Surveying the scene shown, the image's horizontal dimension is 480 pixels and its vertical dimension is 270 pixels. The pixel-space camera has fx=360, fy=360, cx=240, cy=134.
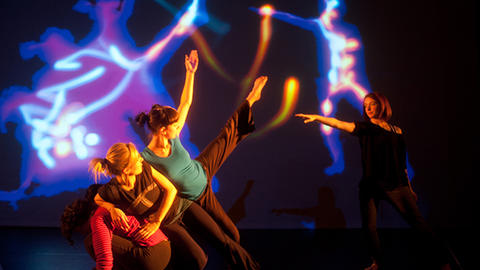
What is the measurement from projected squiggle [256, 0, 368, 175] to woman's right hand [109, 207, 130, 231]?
2.55m

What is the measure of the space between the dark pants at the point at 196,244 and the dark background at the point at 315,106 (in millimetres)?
Answer: 1784

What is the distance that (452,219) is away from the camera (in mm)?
3867

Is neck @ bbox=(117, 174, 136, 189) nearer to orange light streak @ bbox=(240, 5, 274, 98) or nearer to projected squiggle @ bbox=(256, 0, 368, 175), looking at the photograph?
orange light streak @ bbox=(240, 5, 274, 98)

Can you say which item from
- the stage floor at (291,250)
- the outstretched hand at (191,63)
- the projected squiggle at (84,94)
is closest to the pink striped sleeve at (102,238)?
the stage floor at (291,250)

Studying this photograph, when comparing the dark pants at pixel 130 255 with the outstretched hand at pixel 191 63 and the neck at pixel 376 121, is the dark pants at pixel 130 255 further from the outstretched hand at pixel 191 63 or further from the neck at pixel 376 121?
the neck at pixel 376 121

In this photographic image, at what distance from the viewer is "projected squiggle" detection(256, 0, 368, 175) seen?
153 inches

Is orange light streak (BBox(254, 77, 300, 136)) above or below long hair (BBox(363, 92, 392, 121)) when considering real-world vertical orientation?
below

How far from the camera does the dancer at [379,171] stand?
233cm

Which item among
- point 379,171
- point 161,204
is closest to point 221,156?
point 161,204

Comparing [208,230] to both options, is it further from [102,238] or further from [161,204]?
[102,238]

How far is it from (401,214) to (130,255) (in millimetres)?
1695

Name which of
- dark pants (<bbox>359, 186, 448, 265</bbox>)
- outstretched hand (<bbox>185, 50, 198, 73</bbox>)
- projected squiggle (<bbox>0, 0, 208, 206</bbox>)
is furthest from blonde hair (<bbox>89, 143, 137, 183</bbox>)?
projected squiggle (<bbox>0, 0, 208, 206</bbox>)

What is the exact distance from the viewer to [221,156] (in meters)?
2.37

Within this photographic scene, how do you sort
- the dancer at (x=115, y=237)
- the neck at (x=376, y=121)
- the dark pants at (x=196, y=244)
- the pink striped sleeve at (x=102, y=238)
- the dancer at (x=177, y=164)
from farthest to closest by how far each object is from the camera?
the neck at (x=376, y=121)
the dancer at (x=177, y=164)
the dark pants at (x=196, y=244)
the dancer at (x=115, y=237)
the pink striped sleeve at (x=102, y=238)
